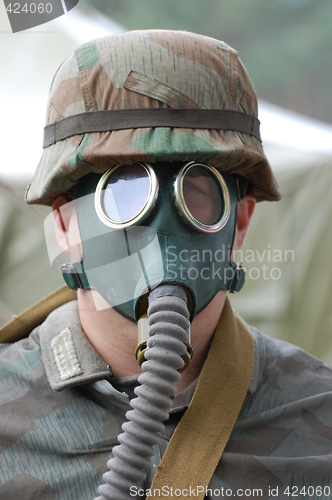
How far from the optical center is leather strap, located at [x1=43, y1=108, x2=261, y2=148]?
157 cm

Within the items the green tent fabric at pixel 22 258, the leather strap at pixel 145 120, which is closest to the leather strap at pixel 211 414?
the leather strap at pixel 145 120

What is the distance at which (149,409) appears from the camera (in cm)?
132

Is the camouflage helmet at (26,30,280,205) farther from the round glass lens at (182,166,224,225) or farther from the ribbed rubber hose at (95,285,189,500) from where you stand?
the ribbed rubber hose at (95,285,189,500)

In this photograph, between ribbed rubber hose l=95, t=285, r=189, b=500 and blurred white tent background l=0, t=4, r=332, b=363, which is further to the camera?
blurred white tent background l=0, t=4, r=332, b=363

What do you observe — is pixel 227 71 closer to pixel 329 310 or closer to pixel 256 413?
pixel 256 413

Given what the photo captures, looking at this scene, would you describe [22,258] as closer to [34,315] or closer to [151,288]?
[34,315]

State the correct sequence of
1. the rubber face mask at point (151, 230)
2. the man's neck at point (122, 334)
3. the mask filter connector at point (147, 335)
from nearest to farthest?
the mask filter connector at point (147, 335) → the rubber face mask at point (151, 230) → the man's neck at point (122, 334)

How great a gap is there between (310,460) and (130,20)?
116 inches

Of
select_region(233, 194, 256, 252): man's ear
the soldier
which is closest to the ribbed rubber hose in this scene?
the soldier

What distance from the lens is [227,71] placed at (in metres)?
1.71

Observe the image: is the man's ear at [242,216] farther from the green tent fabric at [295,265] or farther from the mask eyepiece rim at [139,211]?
the green tent fabric at [295,265]

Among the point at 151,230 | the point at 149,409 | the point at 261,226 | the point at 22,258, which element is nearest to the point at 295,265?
the point at 261,226

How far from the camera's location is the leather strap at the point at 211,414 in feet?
5.06

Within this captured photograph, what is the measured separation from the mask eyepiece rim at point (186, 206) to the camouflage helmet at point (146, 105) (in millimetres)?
23
